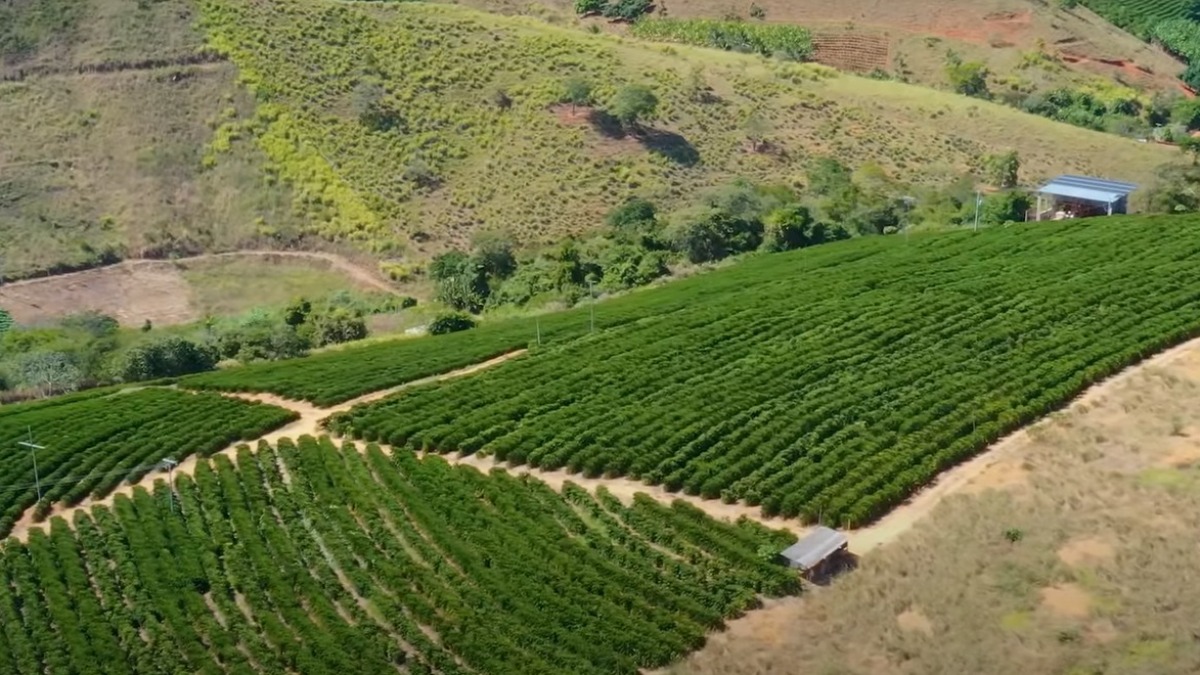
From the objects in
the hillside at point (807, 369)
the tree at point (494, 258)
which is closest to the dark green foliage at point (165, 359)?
the hillside at point (807, 369)

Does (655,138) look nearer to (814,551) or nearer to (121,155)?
(121,155)

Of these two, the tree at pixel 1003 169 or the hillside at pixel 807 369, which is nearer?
the hillside at pixel 807 369

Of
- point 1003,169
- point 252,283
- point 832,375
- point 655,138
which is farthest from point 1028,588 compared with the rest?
point 655,138

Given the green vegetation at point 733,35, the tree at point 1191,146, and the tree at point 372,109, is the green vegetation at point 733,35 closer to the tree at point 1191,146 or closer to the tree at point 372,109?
the tree at point 372,109

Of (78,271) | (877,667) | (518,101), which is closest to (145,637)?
(877,667)

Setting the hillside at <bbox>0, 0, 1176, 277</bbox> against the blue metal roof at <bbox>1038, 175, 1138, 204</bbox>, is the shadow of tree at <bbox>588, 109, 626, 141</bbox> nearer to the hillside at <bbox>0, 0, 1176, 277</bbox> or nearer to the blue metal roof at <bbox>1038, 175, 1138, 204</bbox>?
the hillside at <bbox>0, 0, 1176, 277</bbox>

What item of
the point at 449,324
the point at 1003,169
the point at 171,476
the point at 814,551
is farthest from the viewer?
the point at 1003,169
